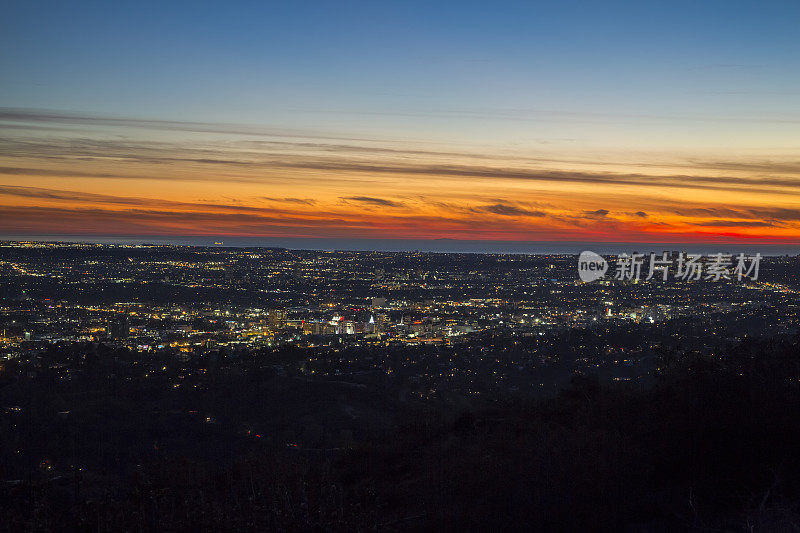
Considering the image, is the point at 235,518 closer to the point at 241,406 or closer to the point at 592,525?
the point at 592,525

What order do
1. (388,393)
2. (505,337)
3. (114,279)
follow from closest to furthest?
(388,393)
(505,337)
(114,279)

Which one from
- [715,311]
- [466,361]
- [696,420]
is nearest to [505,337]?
[466,361]

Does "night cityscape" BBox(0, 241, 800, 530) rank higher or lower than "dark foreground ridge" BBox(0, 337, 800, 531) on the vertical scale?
lower

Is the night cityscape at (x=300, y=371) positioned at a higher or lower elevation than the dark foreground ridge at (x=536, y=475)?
lower

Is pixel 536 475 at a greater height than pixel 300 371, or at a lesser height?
greater

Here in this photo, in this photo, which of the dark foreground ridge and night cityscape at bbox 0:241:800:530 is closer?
the dark foreground ridge

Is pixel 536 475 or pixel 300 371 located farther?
pixel 300 371

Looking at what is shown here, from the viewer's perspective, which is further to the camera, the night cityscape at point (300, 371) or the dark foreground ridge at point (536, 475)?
the night cityscape at point (300, 371)

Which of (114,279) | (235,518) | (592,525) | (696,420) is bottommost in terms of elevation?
(114,279)
